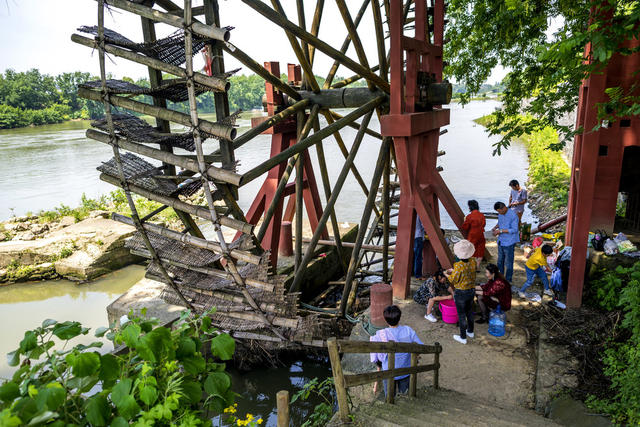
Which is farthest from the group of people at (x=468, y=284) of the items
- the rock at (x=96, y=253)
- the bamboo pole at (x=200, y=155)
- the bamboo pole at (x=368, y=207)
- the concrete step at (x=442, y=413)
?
the rock at (x=96, y=253)

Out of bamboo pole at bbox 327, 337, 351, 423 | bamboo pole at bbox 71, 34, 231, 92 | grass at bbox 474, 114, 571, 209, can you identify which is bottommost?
grass at bbox 474, 114, 571, 209

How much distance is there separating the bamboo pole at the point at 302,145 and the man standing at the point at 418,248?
2.00m

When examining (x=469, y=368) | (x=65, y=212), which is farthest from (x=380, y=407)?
(x=65, y=212)

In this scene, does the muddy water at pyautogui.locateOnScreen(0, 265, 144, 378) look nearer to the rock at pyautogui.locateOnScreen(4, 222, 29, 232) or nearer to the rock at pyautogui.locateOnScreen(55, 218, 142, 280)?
the rock at pyautogui.locateOnScreen(55, 218, 142, 280)

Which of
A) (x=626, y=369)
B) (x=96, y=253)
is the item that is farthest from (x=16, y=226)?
(x=626, y=369)

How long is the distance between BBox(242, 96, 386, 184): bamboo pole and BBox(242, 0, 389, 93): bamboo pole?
36 centimetres

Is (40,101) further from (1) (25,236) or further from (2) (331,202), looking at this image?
(2) (331,202)

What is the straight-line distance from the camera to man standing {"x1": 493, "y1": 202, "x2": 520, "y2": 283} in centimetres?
652

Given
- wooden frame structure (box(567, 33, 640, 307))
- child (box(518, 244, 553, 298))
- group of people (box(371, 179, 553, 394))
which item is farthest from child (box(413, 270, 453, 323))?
wooden frame structure (box(567, 33, 640, 307))

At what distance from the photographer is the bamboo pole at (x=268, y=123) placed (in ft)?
18.7

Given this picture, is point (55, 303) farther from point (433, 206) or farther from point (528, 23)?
point (528, 23)

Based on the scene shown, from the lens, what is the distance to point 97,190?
22.1 metres

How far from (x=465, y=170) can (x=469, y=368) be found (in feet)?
70.2

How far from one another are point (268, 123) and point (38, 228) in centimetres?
1240
